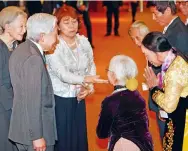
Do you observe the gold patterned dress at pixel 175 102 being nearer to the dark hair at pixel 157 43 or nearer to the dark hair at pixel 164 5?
the dark hair at pixel 157 43

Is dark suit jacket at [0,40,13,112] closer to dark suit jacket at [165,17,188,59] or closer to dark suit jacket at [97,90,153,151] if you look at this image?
dark suit jacket at [97,90,153,151]

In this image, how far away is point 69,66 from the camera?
3.56m

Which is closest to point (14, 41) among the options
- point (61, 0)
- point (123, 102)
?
point (123, 102)

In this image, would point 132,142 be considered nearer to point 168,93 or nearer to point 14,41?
point 168,93

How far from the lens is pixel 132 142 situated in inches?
116

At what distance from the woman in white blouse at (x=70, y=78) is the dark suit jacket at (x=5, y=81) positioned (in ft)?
1.48

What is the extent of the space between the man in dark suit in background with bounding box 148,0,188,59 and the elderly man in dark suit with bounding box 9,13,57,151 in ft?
3.52

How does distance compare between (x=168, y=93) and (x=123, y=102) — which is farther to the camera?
(x=123, y=102)

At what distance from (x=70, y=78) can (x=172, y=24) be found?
0.94 m

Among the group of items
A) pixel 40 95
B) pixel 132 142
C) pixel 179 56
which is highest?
pixel 179 56

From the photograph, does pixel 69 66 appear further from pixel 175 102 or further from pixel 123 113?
pixel 175 102

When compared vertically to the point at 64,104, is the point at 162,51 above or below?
above

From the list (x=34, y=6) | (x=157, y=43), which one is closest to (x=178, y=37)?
(x=157, y=43)

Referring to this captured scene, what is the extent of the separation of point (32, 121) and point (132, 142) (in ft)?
2.35
